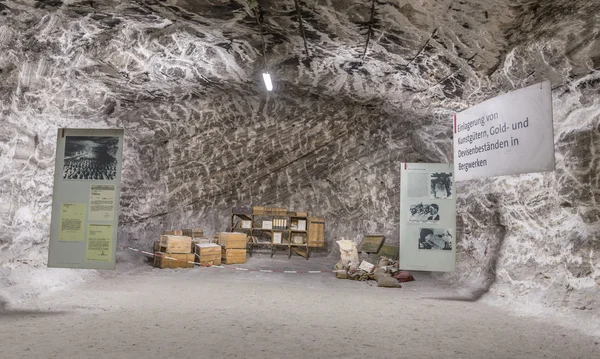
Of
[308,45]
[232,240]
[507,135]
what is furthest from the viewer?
[232,240]

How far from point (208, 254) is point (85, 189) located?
475cm

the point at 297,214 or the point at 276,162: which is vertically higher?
the point at 276,162

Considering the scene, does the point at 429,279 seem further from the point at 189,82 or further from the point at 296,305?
the point at 189,82

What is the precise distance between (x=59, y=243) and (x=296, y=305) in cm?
317

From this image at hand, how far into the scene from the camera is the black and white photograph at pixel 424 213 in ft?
23.6

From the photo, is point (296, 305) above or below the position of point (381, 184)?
below

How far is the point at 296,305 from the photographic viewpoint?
6289 mm

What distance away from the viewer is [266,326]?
5.07 m

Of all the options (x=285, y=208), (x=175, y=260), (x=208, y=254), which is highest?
(x=285, y=208)

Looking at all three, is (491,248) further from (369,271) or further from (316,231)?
(316,231)

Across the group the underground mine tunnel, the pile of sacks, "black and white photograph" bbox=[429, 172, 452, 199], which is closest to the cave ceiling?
the underground mine tunnel

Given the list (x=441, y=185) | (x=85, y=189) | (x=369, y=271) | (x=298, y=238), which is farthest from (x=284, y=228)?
(x=85, y=189)

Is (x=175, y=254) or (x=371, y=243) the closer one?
(x=175, y=254)

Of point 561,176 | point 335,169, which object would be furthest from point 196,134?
point 561,176
